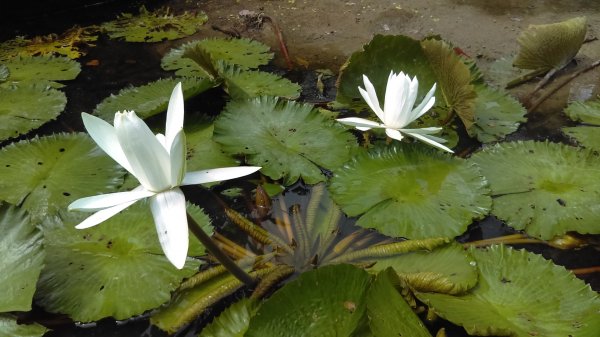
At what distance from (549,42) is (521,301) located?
147cm

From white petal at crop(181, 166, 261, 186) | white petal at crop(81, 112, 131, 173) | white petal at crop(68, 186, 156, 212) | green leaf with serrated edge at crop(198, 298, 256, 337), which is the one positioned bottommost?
green leaf with serrated edge at crop(198, 298, 256, 337)

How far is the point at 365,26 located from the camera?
3354 millimetres

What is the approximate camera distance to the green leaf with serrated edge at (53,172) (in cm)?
180

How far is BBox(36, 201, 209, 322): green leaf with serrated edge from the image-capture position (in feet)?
4.76

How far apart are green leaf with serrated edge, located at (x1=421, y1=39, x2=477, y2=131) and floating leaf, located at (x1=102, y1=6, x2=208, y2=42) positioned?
1736 mm

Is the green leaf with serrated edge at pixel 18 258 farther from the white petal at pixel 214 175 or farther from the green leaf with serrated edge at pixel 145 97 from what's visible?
the green leaf with serrated edge at pixel 145 97

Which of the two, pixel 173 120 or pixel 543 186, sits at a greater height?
pixel 173 120

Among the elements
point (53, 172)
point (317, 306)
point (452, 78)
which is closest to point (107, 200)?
point (317, 306)

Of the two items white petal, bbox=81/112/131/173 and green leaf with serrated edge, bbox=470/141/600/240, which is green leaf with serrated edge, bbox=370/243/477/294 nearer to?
green leaf with serrated edge, bbox=470/141/600/240

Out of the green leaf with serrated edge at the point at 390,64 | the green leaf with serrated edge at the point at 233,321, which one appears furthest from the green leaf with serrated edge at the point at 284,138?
the green leaf with serrated edge at the point at 233,321

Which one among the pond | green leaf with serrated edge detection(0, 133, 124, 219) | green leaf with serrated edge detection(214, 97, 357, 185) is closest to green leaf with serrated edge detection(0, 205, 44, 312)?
the pond

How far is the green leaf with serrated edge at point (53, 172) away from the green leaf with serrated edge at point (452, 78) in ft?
4.46

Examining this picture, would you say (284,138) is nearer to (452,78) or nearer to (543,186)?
(452,78)

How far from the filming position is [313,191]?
193 centimetres
